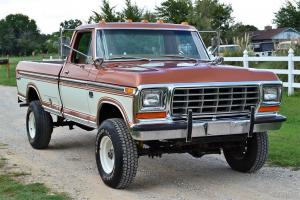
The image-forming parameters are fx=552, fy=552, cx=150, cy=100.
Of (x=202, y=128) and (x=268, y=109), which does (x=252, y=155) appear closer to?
(x=268, y=109)

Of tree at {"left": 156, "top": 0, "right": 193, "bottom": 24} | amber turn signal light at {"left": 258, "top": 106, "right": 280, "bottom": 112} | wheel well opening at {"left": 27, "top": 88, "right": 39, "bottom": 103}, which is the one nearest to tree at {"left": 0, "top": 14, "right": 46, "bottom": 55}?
tree at {"left": 156, "top": 0, "right": 193, "bottom": 24}

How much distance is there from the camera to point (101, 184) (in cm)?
694

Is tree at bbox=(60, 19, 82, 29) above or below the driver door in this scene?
above

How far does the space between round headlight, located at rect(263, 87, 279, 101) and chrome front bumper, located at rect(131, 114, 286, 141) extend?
0.22m

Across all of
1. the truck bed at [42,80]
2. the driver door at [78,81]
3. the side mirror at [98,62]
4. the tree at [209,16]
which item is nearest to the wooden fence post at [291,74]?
the truck bed at [42,80]

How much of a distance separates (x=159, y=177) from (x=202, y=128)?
134 cm

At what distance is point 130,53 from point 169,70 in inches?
55.4

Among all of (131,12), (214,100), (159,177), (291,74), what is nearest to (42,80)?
(159,177)

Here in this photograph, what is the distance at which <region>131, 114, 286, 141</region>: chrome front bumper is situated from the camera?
6082mm

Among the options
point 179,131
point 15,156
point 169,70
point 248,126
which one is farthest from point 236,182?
A: point 15,156

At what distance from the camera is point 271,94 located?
22.3 feet

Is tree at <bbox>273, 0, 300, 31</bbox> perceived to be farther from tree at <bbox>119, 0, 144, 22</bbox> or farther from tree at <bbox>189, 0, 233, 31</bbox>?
tree at <bbox>119, 0, 144, 22</bbox>

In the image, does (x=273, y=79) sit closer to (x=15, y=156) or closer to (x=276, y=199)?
(x=276, y=199)

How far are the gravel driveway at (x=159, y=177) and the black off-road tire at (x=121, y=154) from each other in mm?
154
